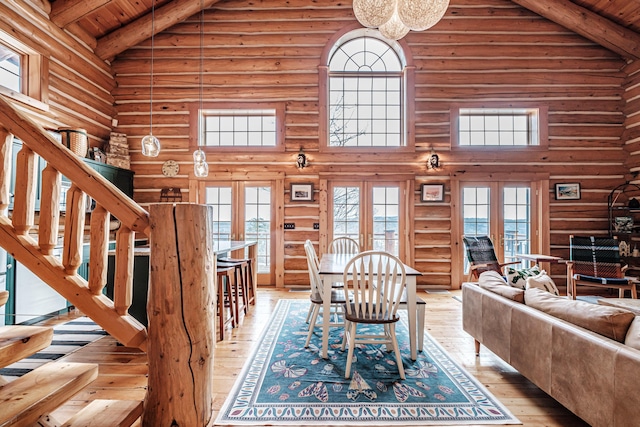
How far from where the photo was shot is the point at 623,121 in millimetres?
5777

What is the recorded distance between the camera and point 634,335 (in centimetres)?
154

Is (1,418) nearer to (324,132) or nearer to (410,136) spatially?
(324,132)

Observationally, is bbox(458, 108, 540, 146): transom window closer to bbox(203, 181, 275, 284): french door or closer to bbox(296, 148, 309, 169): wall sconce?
bbox(296, 148, 309, 169): wall sconce

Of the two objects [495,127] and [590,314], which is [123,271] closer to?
[590,314]

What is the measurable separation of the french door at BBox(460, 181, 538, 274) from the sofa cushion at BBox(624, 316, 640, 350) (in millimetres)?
4351

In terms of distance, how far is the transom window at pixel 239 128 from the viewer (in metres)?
6.10

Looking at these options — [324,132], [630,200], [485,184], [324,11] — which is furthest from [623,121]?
[324,11]

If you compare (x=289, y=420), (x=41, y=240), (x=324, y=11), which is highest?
(x=324, y=11)

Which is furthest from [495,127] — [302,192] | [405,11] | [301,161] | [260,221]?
[260,221]

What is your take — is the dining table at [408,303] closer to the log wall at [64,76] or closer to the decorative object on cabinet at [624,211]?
the log wall at [64,76]

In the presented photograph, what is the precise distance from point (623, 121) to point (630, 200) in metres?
1.59

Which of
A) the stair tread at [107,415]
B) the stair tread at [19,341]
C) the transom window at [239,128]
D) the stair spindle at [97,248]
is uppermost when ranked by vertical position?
the transom window at [239,128]

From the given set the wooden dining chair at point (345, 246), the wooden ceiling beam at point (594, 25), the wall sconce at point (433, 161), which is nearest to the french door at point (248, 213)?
the wooden dining chair at point (345, 246)

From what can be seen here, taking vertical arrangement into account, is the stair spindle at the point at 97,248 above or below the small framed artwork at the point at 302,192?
below
